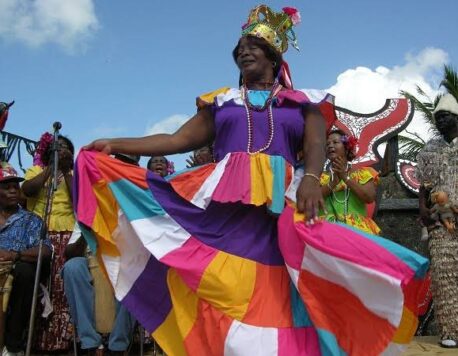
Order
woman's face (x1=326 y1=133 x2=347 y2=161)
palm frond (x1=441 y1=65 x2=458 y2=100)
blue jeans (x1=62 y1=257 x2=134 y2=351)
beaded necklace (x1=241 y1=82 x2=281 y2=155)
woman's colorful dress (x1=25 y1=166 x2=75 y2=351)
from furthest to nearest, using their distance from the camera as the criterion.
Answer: palm frond (x1=441 y1=65 x2=458 y2=100)
woman's face (x1=326 y1=133 x2=347 y2=161)
woman's colorful dress (x1=25 y1=166 x2=75 y2=351)
blue jeans (x1=62 y1=257 x2=134 y2=351)
beaded necklace (x1=241 y1=82 x2=281 y2=155)

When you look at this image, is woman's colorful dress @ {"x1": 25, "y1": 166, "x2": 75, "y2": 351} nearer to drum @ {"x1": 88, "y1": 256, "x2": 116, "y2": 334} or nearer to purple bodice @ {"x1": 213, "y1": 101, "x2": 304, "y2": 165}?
drum @ {"x1": 88, "y1": 256, "x2": 116, "y2": 334}

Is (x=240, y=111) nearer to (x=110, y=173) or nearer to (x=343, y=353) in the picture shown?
(x=110, y=173)

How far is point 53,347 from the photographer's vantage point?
4.85 meters

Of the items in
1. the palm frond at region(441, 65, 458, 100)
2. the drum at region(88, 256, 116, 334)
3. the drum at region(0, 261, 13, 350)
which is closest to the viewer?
the drum at region(88, 256, 116, 334)

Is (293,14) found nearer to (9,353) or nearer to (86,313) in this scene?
(86,313)

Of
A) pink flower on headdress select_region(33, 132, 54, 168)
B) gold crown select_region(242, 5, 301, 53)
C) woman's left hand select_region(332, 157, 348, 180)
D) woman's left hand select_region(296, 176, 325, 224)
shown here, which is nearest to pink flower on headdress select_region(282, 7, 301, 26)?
gold crown select_region(242, 5, 301, 53)

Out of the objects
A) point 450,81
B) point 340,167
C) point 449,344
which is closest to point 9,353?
point 340,167

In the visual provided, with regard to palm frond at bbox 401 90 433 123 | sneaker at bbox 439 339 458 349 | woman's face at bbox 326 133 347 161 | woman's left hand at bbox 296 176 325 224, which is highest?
palm frond at bbox 401 90 433 123

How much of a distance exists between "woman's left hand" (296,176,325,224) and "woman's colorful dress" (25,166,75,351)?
2824 millimetres

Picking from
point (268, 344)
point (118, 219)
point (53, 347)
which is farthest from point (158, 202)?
point (53, 347)

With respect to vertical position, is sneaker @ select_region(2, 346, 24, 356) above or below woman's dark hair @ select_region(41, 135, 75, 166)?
below

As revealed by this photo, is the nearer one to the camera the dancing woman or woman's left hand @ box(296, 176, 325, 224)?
the dancing woman

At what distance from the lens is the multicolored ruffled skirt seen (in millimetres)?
2383

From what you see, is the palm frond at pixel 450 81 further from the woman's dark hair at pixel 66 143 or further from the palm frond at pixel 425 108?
the woman's dark hair at pixel 66 143
